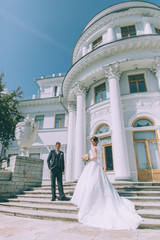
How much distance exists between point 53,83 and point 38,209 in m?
21.4

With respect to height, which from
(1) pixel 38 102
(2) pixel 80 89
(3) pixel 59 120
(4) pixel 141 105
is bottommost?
(4) pixel 141 105

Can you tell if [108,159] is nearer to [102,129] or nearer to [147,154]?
[102,129]

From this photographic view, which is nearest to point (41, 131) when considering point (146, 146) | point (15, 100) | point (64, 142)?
point (64, 142)

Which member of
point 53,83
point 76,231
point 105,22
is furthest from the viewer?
point 53,83

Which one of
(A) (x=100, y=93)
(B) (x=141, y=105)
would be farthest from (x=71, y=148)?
(B) (x=141, y=105)

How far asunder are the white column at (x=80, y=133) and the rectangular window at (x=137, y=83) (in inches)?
167

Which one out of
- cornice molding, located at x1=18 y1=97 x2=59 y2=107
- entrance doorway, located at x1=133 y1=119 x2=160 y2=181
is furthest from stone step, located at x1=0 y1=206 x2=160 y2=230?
cornice molding, located at x1=18 y1=97 x2=59 y2=107

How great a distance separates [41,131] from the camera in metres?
18.2

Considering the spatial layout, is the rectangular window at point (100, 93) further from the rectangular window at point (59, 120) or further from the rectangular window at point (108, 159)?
A: the rectangular window at point (59, 120)

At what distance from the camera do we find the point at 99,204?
142 inches

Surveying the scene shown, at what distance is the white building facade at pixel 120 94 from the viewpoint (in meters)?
9.88

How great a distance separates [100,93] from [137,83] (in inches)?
122

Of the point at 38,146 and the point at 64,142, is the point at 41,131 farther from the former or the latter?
the point at 64,142

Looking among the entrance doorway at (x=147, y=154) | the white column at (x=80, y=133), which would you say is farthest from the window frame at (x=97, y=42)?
the entrance doorway at (x=147, y=154)
